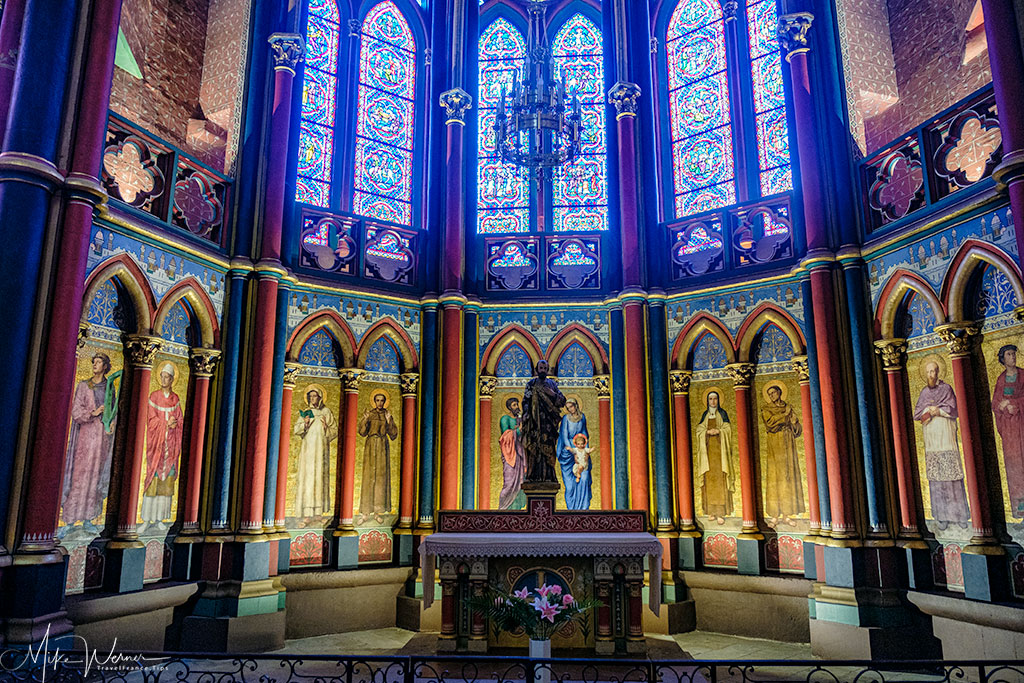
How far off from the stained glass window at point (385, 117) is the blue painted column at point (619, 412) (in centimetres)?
470

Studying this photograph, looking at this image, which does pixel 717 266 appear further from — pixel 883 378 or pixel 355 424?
pixel 355 424

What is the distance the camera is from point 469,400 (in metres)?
13.6

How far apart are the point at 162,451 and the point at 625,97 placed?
34.5 ft

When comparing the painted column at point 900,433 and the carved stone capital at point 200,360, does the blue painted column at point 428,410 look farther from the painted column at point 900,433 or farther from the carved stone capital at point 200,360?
the painted column at point 900,433

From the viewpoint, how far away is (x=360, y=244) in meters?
13.8

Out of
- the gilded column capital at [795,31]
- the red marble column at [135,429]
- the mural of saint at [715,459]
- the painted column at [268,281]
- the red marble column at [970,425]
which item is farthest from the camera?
the mural of saint at [715,459]

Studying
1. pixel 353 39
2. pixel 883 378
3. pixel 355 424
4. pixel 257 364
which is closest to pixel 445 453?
pixel 355 424

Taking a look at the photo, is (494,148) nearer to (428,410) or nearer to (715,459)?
(428,410)

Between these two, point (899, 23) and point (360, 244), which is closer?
point (899, 23)

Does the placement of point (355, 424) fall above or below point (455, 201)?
below

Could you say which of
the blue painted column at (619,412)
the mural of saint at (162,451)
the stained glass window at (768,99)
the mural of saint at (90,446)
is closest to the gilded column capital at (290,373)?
the mural of saint at (162,451)

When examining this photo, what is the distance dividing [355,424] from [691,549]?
6.36 meters

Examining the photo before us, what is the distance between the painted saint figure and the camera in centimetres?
1061

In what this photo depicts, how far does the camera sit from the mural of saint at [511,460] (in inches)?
536
